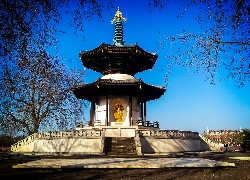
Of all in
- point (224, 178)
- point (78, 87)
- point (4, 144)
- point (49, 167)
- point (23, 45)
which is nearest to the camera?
point (23, 45)

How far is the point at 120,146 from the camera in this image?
21.5 meters

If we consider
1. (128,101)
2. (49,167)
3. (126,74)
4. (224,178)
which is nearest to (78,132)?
(128,101)

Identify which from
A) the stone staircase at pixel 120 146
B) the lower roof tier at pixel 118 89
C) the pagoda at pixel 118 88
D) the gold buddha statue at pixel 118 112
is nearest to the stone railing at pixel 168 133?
the stone staircase at pixel 120 146

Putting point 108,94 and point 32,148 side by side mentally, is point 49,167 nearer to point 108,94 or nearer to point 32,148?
point 32,148

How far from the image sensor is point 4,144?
129ft

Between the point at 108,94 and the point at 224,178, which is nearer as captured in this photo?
the point at 224,178

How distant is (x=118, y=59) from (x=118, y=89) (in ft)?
12.5

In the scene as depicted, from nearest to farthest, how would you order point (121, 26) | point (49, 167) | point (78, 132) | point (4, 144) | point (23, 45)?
point (23, 45), point (49, 167), point (78, 132), point (121, 26), point (4, 144)

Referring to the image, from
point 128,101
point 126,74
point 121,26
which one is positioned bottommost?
point 128,101

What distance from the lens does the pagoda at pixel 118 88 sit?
27906 millimetres

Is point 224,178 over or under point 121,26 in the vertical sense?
under

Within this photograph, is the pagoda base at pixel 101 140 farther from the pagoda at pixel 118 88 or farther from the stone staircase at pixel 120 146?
the pagoda at pixel 118 88

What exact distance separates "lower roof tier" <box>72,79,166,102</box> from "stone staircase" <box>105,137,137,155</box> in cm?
637

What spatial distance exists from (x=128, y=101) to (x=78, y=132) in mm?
8130
